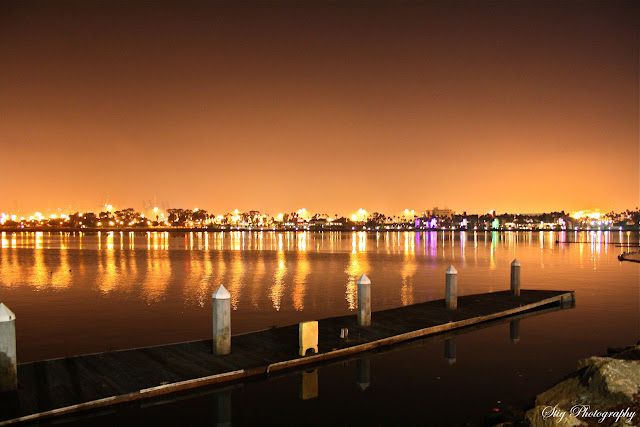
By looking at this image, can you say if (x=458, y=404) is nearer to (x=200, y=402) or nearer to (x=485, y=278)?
(x=200, y=402)

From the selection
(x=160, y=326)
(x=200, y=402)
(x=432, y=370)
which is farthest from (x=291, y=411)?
(x=160, y=326)

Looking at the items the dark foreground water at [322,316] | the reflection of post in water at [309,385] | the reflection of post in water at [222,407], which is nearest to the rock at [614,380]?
the dark foreground water at [322,316]

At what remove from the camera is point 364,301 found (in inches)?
641

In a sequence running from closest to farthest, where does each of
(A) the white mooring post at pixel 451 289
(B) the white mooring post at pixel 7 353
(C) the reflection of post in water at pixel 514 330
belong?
1. (B) the white mooring post at pixel 7 353
2. (C) the reflection of post in water at pixel 514 330
3. (A) the white mooring post at pixel 451 289

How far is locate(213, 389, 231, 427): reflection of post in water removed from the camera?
10.7m

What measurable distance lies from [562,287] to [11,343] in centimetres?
3110

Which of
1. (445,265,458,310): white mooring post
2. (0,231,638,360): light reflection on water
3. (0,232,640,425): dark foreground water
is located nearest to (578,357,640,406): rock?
(0,232,640,425): dark foreground water

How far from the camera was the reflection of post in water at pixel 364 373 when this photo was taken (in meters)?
13.0

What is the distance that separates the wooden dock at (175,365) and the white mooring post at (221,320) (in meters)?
0.26

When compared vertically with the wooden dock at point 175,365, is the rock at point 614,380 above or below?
above

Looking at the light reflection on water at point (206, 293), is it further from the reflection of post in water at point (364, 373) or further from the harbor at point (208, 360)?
the reflection of post in water at point (364, 373)

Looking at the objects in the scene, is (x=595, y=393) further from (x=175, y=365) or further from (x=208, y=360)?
(x=175, y=365)

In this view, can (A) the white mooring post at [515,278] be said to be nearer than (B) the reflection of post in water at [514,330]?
No

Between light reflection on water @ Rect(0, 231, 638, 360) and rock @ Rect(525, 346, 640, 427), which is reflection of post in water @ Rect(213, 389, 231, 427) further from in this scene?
light reflection on water @ Rect(0, 231, 638, 360)
